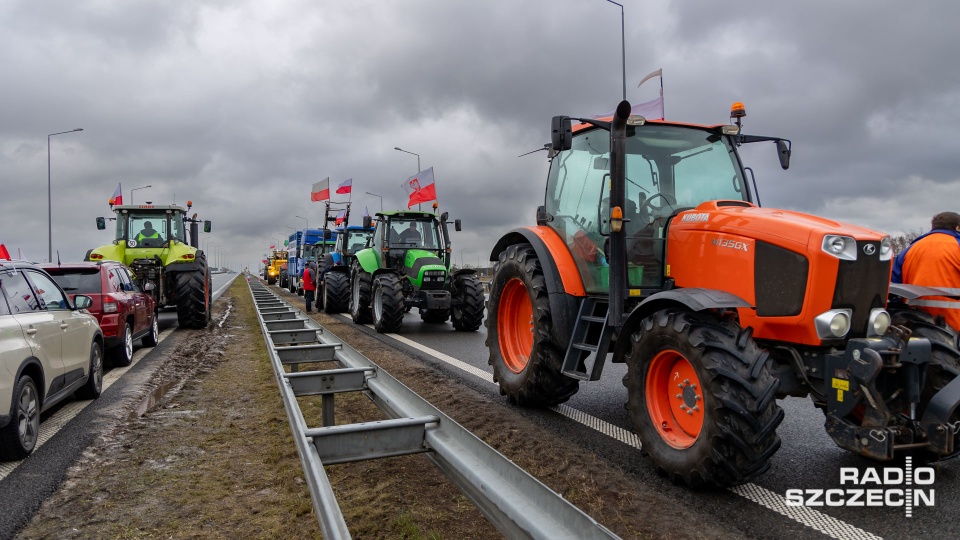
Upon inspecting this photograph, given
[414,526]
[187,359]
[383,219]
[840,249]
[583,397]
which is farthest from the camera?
[383,219]

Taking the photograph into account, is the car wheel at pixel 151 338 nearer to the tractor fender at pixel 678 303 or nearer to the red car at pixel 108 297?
the red car at pixel 108 297

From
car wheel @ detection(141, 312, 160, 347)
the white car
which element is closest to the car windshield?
the white car

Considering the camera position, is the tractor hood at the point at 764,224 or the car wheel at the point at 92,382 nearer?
the tractor hood at the point at 764,224

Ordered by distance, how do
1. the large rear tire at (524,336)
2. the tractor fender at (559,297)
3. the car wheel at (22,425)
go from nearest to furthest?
the car wheel at (22,425), the tractor fender at (559,297), the large rear tire at (524,336)

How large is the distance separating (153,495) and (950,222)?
6363 mm

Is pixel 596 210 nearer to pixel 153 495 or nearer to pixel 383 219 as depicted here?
pixel 153 495

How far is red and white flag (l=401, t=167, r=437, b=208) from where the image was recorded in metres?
23.6

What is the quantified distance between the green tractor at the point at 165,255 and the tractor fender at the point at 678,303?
35.6ft

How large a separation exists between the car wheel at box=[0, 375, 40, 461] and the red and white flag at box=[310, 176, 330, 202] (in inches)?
938

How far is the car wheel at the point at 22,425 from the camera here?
4637mm

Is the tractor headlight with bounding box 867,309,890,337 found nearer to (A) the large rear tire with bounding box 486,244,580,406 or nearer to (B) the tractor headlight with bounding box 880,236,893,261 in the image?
(B) the tractor headlight with bounding box 880,236,893,261

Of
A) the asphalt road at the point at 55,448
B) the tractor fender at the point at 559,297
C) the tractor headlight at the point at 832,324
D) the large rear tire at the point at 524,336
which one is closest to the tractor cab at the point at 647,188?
the tractor fender at the point at 559,297

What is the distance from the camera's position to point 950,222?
5348 mm

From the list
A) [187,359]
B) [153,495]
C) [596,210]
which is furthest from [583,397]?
[187,359]
